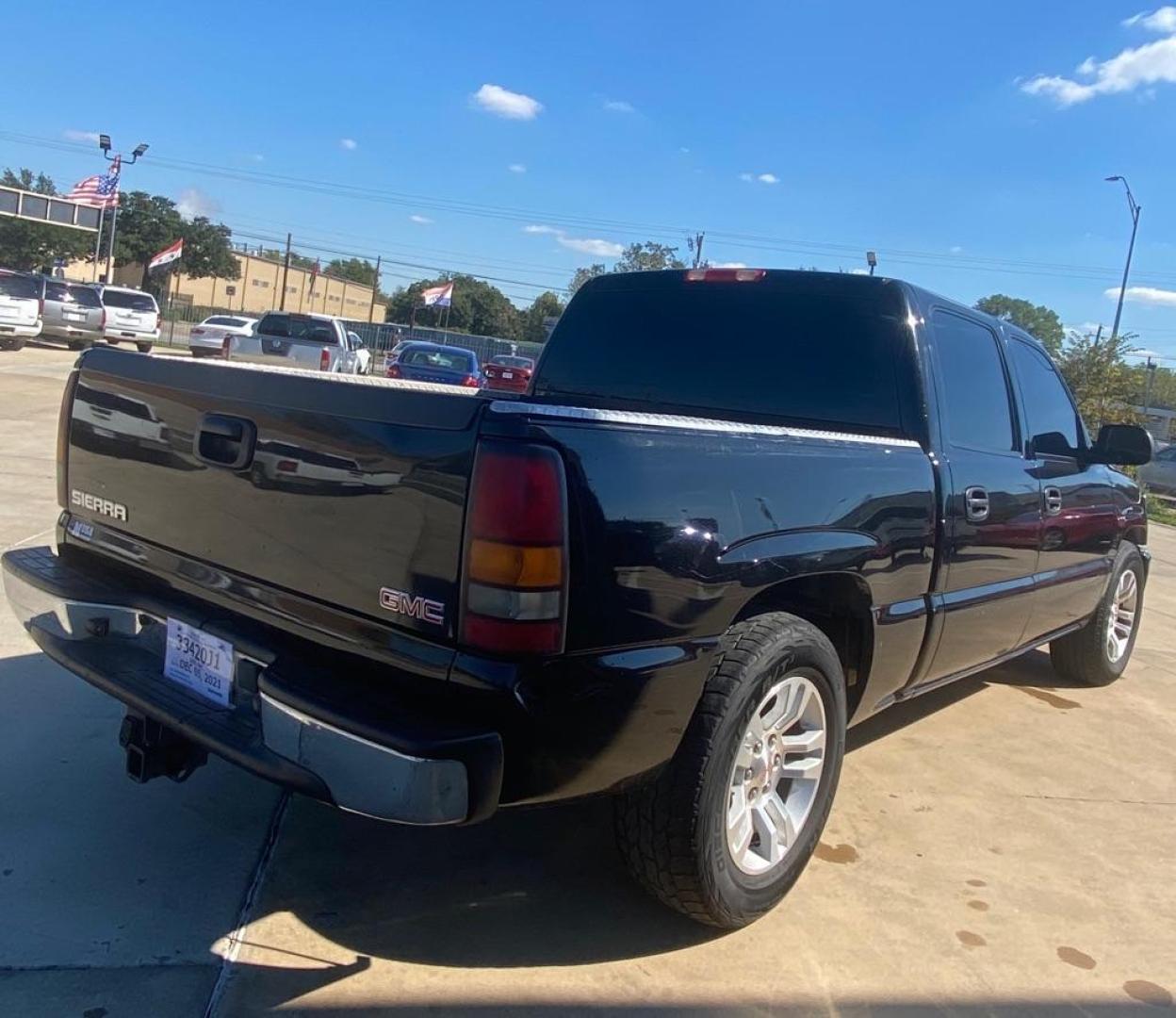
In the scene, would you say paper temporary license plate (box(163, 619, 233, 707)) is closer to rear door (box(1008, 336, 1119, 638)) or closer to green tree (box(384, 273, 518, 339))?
rear door (box(1008, 336, 1119, 638))

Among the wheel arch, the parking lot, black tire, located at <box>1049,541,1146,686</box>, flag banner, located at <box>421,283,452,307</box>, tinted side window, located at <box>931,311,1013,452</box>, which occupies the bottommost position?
the parking lot

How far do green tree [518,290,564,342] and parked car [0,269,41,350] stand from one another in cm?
5865

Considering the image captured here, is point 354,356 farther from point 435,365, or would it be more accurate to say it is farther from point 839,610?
point 839,610

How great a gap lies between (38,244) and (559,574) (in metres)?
73.9

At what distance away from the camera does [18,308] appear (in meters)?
21.7

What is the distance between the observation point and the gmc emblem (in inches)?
89.7

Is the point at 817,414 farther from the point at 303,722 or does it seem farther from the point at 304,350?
the point at 304,350

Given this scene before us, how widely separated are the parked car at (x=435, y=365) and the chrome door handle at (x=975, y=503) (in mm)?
15913

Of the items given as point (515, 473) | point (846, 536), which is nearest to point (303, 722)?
point (515, 473)

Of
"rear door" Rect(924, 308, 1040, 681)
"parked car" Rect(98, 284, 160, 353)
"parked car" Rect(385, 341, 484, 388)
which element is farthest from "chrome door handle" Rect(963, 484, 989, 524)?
"parked car" Rect(98, 284, 160, 353)

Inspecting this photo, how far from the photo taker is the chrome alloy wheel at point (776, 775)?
289 cm

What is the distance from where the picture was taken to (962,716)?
5.15 metres

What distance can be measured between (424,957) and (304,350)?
18.5 m

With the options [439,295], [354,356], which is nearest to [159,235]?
[439,295]
